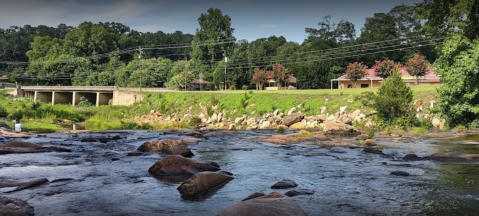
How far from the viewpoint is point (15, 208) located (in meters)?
8.70

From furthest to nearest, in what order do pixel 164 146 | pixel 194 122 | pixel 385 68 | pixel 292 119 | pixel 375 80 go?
pixel 375 80, pixel 385 68, pixel 194 122, pixel 292 119, pixel 164 146

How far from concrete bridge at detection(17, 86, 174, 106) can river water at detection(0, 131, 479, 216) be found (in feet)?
191

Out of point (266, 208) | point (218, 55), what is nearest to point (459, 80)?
point (266, 208)

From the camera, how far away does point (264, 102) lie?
48875mm

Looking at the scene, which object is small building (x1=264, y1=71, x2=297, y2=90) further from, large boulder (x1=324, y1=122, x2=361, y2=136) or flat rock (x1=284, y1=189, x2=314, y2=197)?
flat rock (x1=284, y1=189, x2=314, y2=197)

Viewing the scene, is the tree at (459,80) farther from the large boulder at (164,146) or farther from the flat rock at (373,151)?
the large boulder at (164,146)

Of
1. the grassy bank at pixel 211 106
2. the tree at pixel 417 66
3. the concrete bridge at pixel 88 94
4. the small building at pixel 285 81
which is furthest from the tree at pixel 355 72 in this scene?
the concrete bridge at pixel 88 94

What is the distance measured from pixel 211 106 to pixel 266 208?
47.4m

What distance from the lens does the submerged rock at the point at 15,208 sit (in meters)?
8.30

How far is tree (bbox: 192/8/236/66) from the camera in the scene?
109 meters

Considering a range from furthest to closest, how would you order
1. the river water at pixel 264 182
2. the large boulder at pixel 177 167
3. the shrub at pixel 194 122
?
the shrub at pixel 194 122, the large boulder at pixel 177 167, the river water at pixel 264 182

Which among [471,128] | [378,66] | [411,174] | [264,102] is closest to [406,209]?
[411,174]

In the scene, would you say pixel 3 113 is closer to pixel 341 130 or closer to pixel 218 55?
pixel 341 130

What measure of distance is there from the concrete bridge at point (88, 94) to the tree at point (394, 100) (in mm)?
50387
